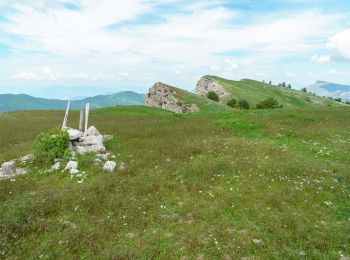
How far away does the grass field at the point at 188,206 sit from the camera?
10.6 meters

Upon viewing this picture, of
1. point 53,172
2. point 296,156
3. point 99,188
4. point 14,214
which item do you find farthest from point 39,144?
point 296,156

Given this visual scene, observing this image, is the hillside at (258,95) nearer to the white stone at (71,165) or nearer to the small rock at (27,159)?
the small rock at (27,159)

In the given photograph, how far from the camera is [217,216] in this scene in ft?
41.9

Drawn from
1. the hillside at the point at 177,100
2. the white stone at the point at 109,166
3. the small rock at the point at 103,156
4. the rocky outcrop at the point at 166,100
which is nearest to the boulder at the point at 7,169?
the small rock at the point at 103,156

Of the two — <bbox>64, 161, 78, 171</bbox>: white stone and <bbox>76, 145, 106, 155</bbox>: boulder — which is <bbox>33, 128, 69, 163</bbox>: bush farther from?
<bbox>64, 161, 78, 171</bbox>: white stone

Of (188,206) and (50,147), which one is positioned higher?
(50,147)

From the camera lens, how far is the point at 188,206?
13.6m

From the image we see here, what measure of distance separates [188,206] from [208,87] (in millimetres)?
106671

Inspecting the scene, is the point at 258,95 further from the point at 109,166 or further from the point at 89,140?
the point at 109,166

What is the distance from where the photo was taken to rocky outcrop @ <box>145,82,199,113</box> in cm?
7831

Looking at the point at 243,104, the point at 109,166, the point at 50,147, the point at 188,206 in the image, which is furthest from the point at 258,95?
the point at 188,206

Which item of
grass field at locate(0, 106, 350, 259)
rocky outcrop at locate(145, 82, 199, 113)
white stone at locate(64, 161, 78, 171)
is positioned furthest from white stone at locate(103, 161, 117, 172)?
rocky outcrop at locate(145, 82, 199, 113)

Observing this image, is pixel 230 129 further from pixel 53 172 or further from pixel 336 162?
pixel 53 172

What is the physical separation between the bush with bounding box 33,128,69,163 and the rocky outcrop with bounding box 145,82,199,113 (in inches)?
2163
